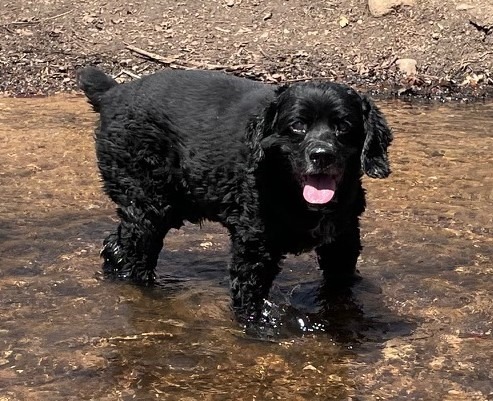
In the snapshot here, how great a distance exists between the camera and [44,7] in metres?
17.1

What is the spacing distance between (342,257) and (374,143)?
3.45 feet

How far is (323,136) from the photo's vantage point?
5.12 m

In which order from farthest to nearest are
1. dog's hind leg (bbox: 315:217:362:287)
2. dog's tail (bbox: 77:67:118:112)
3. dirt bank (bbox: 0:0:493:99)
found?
dirt bank (bbox: 0:0:493:99), dog's tail (bbox: 77:67:118:112), dog's hind leg (bbox: 315:217:362:287)

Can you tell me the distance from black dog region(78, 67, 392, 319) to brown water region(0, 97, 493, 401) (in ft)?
1.24

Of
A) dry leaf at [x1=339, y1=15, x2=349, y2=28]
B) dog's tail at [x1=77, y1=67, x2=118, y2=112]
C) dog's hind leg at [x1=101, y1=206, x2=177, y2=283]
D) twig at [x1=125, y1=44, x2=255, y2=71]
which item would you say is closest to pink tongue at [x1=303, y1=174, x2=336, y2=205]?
dog's hind leg at [x1=101, y1=206, x2=177, y2=283]

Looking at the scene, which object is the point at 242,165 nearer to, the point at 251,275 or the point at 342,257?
the point at 251,275

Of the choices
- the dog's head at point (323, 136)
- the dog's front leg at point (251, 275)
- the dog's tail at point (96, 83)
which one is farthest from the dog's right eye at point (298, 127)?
the dog's tail at point (96, 83)

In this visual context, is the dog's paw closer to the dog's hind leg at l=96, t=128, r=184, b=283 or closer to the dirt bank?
the dog's hind leg at l=96, t=128, r=184, b=283

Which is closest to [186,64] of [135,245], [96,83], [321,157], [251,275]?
[96,83]

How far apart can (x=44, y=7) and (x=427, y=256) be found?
1225 centimetres

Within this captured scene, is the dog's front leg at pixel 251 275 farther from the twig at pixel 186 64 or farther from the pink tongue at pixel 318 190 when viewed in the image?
the twig at pixel 186 64

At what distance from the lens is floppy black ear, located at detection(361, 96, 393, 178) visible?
539 centimetres

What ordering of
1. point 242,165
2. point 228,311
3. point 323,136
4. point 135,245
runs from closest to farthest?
point 323,136 → point 242,165 → point 228,311 → point 135,245

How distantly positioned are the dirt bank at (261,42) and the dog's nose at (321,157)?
28.3 feet
